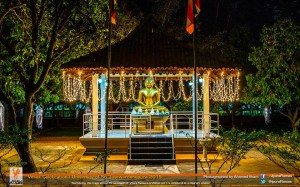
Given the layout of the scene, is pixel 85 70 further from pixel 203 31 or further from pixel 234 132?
pixel 203 31

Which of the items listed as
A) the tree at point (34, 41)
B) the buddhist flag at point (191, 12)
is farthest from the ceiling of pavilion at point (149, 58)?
the buddhist flag at point (191, 12)

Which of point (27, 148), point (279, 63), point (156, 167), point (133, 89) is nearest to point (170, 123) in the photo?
point (156, 167)

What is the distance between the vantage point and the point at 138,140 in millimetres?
15516

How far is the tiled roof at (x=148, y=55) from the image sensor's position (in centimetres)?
1596

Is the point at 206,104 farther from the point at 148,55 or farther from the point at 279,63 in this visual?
the point at 279,63

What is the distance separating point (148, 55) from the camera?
16.5m

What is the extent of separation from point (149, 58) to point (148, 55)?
0.73ft

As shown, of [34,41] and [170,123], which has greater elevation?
[34,41]

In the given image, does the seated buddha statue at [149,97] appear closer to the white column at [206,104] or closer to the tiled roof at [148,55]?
the tiled roof at [148,55]

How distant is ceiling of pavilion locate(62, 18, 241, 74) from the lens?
15883 millimetres

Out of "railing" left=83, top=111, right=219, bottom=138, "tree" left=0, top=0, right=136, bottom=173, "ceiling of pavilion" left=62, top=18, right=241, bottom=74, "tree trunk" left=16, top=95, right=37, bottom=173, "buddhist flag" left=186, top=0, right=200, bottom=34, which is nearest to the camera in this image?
"buddhist flag" left=186, top=0, right=200, bottom=34

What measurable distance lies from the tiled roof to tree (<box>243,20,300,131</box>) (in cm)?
581

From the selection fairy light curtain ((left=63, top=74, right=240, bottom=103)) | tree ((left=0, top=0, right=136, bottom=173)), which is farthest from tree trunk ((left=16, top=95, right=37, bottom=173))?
fairy light curtain ((left=63, top=74, right=240, bottom=103))

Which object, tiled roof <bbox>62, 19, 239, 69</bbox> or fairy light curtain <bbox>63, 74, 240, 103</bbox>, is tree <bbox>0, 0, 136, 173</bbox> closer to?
tiled roof <bbox>62, 19, 239, 69</bbox>
